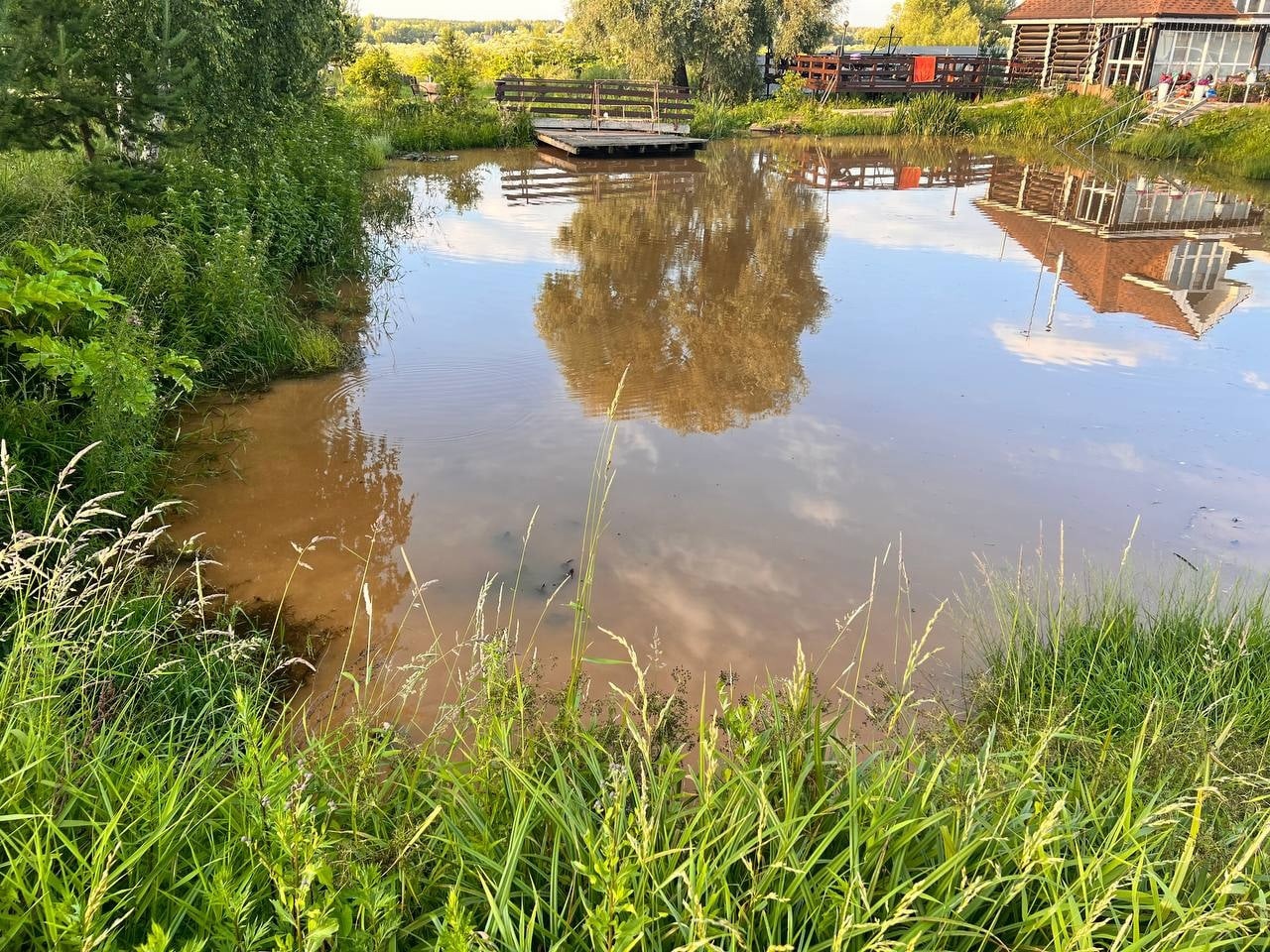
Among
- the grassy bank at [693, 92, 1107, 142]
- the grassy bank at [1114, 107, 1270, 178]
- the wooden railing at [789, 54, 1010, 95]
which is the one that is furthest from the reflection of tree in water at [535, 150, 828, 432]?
the wooden railing at [789, 54, 1010, 95]

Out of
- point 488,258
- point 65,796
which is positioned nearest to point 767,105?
point 488,258

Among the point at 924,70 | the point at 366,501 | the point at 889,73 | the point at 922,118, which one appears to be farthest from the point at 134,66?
the point at 924,70

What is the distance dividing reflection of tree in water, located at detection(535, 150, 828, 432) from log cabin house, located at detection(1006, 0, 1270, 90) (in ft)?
61.8

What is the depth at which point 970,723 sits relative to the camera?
3123 mm

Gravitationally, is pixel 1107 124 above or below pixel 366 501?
above

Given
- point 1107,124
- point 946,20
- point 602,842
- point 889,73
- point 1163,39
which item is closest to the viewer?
point 602,842

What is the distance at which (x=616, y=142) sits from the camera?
20.2 meters

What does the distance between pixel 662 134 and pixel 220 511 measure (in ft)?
63.6

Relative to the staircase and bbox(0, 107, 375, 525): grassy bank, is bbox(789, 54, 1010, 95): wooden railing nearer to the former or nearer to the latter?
the staircase

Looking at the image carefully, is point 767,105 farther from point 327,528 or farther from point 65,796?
point 65,796

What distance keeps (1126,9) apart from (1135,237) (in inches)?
779

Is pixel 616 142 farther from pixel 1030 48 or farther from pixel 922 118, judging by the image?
pixel 1030 48

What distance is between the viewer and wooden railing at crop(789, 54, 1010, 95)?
28750mm

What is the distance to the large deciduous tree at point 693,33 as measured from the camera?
2644 centimetres
